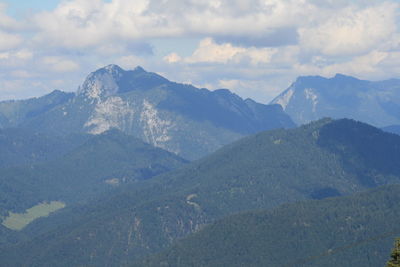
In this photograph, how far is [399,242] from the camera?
13725 cm

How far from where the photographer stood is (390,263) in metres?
139

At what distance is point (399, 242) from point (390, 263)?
13.8ft
